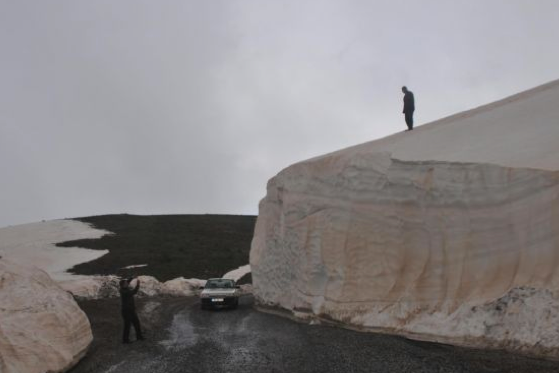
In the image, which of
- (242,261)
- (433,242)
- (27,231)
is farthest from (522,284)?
(27,231)

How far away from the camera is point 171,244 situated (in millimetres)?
A: 57344

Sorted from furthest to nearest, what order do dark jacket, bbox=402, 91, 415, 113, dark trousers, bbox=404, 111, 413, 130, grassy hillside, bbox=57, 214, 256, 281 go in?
grassy hillside, bbox=57, 214, 256, 281, dark trousers, bbox=404, 111, 413, 130, dark jacket, bbox=402, 91, 415, 113

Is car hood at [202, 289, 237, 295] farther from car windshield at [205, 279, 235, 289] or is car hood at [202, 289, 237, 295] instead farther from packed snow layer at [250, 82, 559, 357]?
packed snow layer at [250, 82, 559, 357]

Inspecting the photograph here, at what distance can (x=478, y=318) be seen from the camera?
12.4 metres

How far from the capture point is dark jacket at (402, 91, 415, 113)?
20127mm

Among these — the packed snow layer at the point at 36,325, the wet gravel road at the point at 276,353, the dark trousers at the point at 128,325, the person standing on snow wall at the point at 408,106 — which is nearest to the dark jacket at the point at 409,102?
the person standing on snow wall at the point at 408,106

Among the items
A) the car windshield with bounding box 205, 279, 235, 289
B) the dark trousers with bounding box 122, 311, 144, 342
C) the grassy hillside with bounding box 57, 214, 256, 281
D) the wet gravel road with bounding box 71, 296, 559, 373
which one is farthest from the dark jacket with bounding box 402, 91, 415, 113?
the grassy hillside with bounding box 57, 214, 256, 281

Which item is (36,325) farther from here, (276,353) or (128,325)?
(276,353)

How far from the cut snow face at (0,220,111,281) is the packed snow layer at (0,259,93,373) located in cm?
2694

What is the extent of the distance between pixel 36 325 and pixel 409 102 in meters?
15.0

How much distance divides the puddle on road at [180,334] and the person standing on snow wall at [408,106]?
11.5 m

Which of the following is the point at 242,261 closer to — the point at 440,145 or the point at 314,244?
the point at 314,244

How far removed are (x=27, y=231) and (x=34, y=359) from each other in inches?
2276

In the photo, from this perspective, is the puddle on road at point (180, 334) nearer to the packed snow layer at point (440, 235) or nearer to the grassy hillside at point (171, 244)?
the packed snow layer at point (440, 235)
